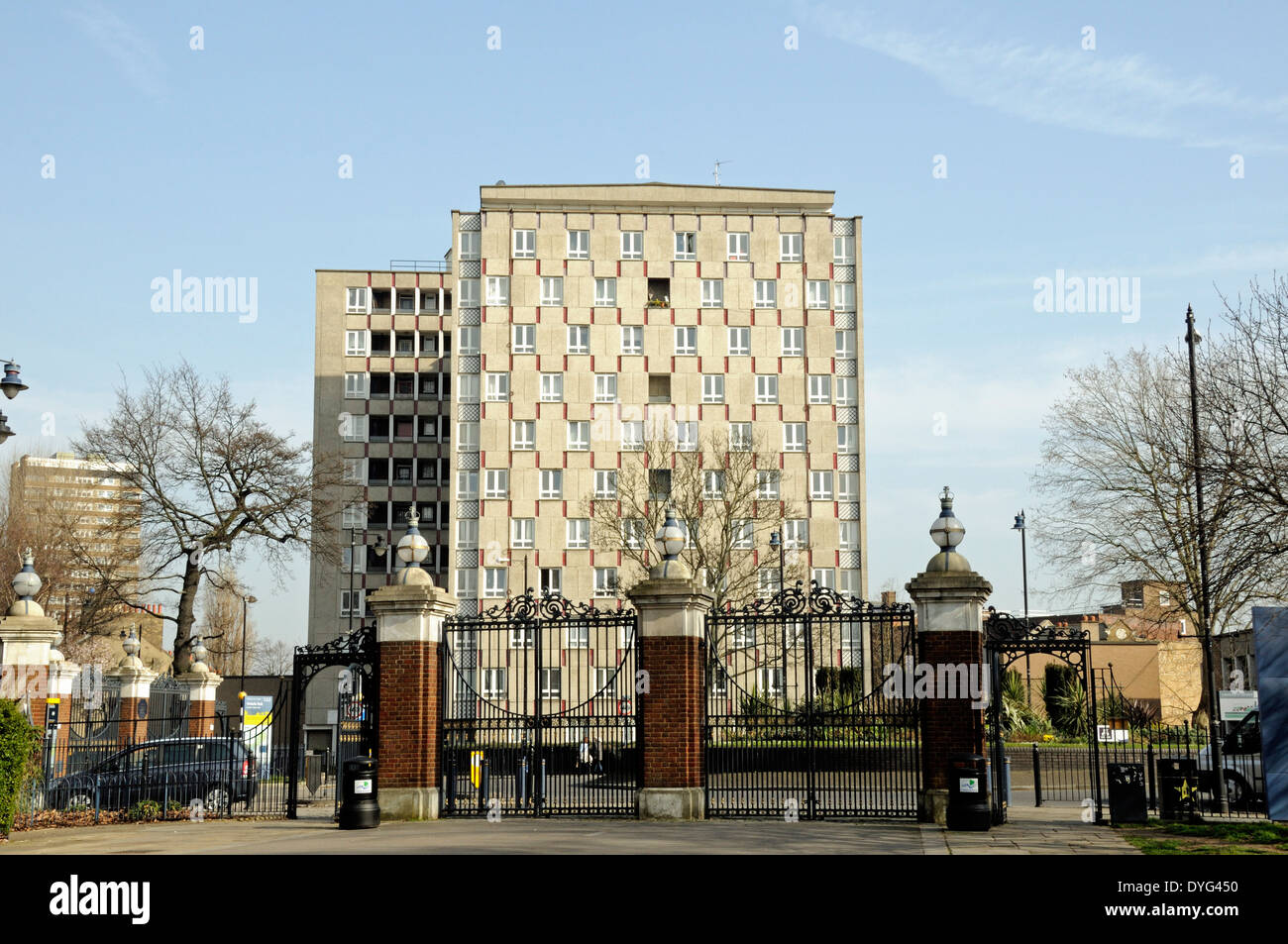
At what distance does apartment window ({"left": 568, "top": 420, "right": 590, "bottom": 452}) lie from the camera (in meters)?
73.9

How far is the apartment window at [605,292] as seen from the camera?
74.8 m

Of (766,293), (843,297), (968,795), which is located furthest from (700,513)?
(968,795)

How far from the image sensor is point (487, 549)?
73375mm

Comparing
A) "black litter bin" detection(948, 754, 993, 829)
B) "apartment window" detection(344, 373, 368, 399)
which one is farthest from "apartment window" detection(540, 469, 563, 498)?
"black litter bin" detection(948, 754, 993, 829)

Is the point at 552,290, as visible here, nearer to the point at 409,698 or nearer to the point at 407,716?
the point at 409,698

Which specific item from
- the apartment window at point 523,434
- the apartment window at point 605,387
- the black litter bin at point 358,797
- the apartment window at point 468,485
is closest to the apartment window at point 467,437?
the apartment window at point 468,485

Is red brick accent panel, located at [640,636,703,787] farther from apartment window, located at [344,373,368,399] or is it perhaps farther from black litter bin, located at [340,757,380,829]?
apartment window, located at [344,373,368,399]

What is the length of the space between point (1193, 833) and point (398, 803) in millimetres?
11679

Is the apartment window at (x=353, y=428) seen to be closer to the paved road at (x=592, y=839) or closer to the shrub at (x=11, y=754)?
the paved road at (x=592, y=839)

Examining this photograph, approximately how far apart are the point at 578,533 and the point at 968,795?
56520 mm

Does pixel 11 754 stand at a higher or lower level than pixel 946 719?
lower

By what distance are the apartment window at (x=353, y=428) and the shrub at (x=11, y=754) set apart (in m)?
68.5

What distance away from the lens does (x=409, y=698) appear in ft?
67.2

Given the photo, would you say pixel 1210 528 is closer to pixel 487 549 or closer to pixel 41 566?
pixel 41 566
